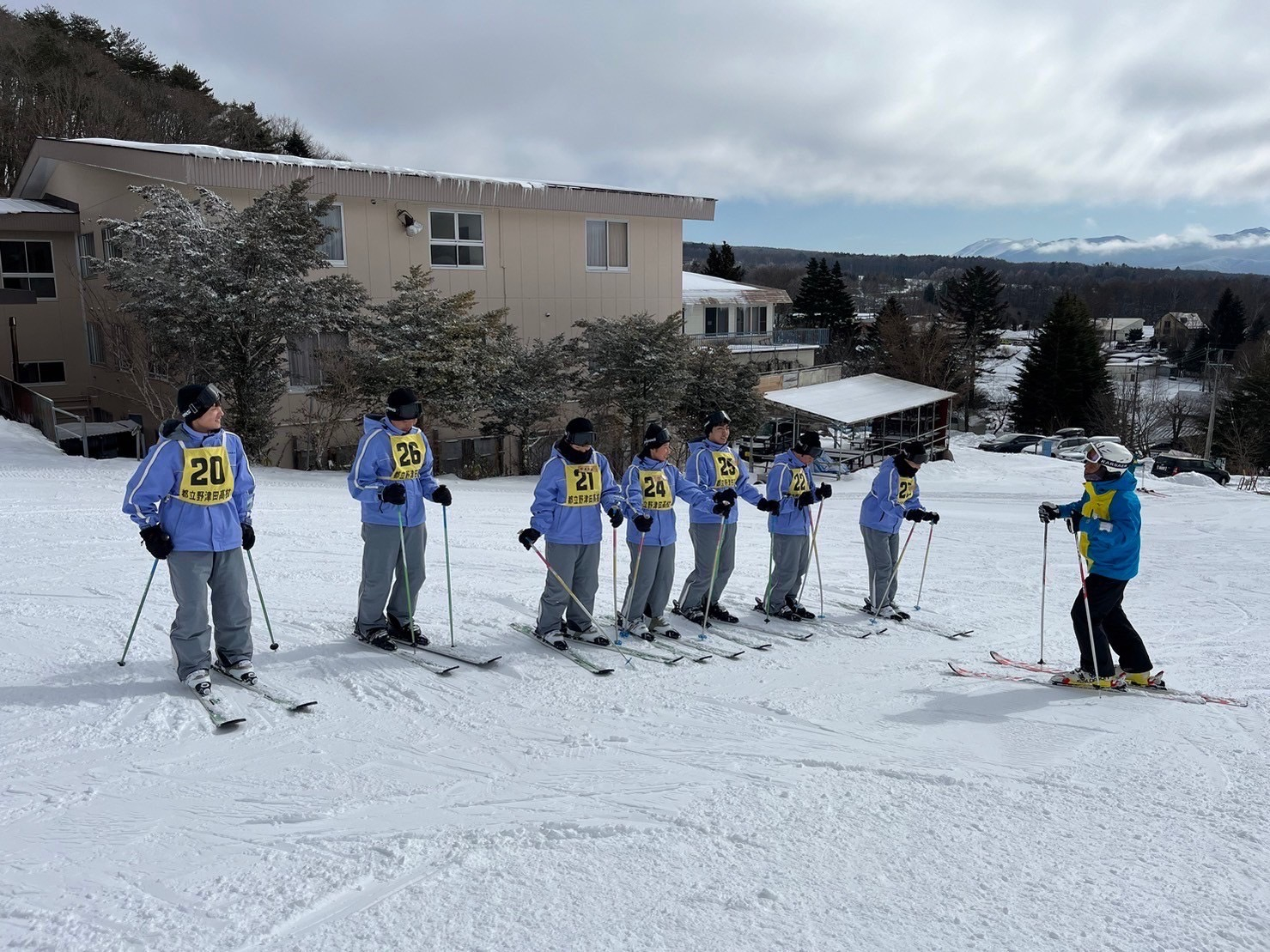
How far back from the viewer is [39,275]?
23.0 metres

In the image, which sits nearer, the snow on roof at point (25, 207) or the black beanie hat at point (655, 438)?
the black beanie hat at point (655, 438)

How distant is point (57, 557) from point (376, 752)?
5107 mm

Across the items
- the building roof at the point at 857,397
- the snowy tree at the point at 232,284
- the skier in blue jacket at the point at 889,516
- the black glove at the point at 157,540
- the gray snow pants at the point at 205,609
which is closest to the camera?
the black glove at the point at 157,540

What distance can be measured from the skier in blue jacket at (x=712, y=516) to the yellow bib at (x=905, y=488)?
1.21m

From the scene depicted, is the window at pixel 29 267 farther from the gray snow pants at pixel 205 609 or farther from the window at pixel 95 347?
the gray snow pants at pixel 205 609

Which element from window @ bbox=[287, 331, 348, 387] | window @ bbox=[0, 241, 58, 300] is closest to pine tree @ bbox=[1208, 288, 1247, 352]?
window @ bbox=[287, 331, 348, 387]

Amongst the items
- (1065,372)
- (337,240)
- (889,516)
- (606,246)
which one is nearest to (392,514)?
(889,516)

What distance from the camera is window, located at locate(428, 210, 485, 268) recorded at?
20.3 m

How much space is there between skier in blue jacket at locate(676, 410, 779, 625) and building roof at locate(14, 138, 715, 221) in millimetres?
13702

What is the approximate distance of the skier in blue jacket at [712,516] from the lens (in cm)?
688

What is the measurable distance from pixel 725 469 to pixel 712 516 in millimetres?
388

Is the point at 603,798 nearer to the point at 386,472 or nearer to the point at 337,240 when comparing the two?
the point at 386,472

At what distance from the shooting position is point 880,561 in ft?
24.9

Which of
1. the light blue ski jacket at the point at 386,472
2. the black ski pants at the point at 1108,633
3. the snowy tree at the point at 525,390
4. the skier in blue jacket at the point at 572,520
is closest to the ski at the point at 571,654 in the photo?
the skier in blue jacket at the point at 572,520
